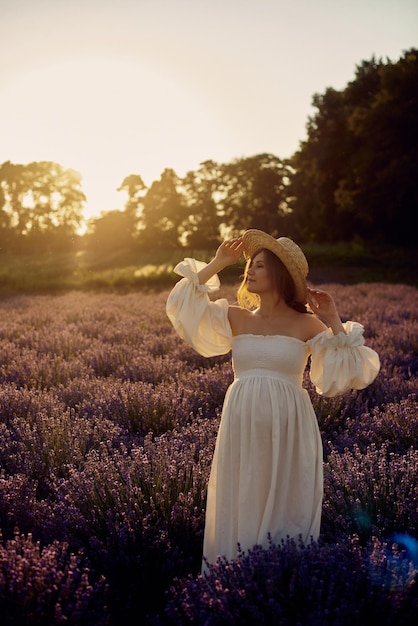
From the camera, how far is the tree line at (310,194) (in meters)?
27.1

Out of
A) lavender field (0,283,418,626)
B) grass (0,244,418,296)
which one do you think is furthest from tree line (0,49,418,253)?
lavender field (0,283,418,626)

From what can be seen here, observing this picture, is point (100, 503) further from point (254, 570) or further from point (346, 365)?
point (346, 365)

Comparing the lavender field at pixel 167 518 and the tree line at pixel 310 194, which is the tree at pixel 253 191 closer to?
the tree line at pixel 310 194

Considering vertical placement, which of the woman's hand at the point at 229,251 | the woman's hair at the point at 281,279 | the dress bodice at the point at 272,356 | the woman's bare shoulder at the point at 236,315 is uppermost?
the woman's hand at the point at 229,251

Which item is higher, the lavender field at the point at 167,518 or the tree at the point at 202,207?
the tree at the point at 202,207

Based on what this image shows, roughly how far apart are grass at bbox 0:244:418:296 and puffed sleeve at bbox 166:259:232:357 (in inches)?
506

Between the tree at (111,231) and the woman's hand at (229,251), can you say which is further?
the tree at (111,231)

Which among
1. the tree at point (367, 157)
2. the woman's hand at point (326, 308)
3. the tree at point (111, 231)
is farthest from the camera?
the tree at point (111, 231)

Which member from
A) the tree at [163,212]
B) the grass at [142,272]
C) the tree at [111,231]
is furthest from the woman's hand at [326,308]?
the tree at [163,212]

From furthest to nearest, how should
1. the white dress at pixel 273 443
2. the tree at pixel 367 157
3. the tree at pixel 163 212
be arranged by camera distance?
the tree at pixel 163 212 → the tree at pixel 367 157 → the white dress at pixel 273 443

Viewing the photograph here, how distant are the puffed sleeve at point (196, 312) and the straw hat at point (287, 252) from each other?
0.92 ft

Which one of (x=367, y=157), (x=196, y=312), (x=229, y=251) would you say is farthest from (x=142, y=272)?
(x=196, y=312)

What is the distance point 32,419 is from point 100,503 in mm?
1397

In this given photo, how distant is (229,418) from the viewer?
8.38ft
